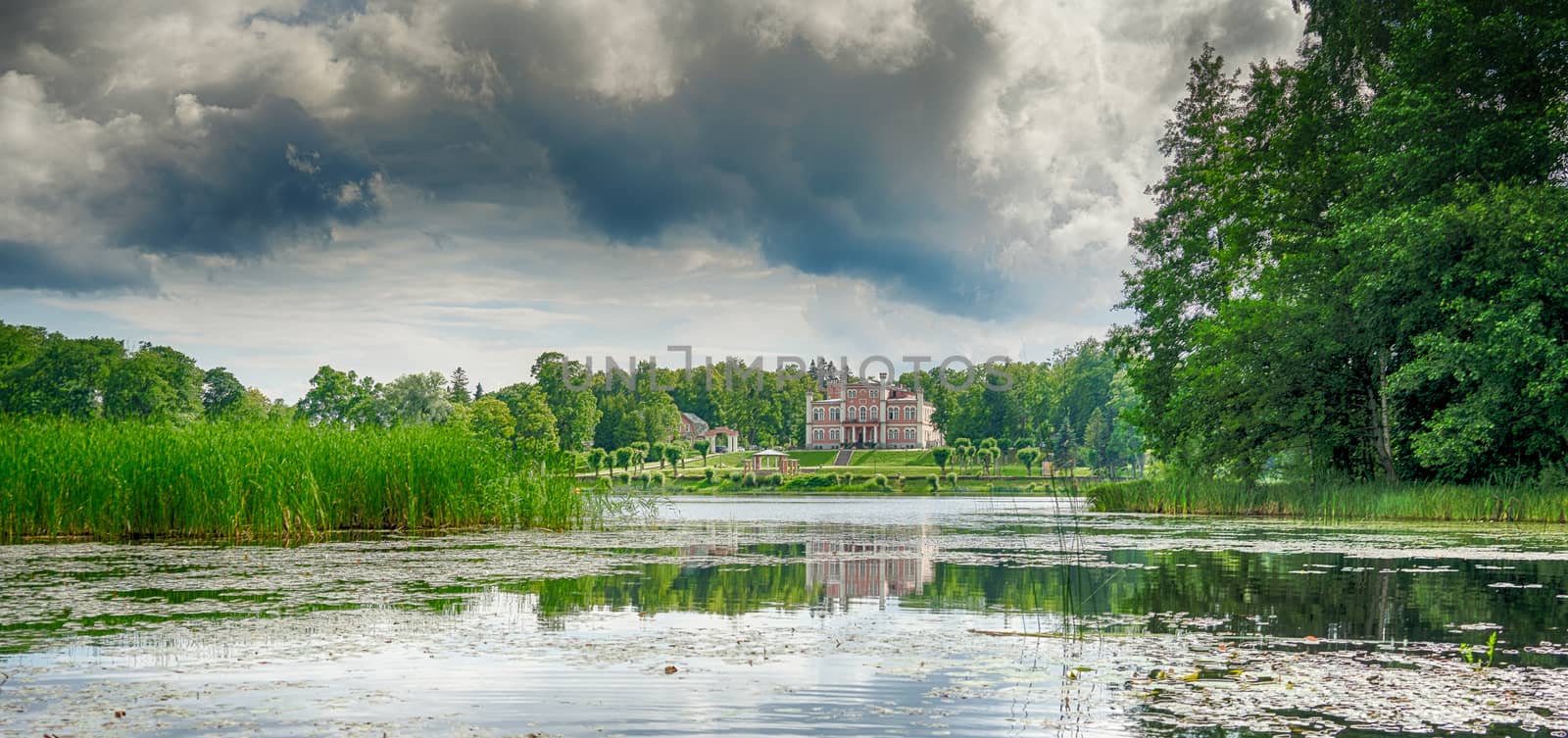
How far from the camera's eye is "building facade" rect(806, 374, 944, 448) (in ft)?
486

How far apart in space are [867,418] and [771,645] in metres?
145

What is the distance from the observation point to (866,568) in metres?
12.5

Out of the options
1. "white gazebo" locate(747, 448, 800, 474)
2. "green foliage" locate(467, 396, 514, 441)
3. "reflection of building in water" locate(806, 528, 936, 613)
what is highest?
"green foliage" locate(467, 396, 514, 441)

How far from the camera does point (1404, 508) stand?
2428 centimetres

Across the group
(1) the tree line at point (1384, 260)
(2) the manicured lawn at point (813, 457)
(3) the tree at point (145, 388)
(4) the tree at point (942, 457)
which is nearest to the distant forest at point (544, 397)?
(3) the tree at point (145, 388)

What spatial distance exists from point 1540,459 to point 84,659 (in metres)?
26.9

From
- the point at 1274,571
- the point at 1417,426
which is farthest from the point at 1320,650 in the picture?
the point at 1417,426

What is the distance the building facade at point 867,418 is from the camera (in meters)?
148

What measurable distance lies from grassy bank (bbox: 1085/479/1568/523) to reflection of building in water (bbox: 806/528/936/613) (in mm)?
12461

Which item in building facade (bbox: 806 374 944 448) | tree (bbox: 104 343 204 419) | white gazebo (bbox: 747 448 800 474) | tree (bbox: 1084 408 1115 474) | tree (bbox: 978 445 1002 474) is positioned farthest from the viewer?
building facade (bbox: 806 374 944 448)

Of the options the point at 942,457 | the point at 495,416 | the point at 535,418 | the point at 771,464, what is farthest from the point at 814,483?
the point at 535,418

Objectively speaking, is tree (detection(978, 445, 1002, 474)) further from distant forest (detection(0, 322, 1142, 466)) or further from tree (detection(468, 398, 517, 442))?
tree (detection(468, 398, 517, 442))

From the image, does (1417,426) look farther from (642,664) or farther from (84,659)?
(84,659)

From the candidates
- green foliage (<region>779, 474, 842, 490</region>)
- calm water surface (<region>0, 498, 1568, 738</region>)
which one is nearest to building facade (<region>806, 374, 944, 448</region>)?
green foliage (<region>779, 474, 842, 490</region>)
